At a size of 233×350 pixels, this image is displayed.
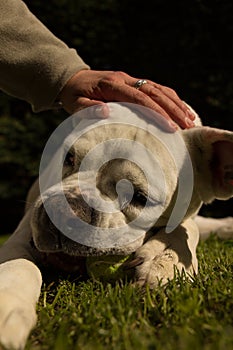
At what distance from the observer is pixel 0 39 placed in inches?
156

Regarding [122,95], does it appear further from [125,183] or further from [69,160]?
[125,183]

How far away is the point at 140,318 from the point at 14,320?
0.45m

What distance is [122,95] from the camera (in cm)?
337

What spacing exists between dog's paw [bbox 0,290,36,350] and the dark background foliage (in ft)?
22.5

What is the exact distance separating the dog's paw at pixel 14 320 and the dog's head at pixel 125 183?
0.71 metres

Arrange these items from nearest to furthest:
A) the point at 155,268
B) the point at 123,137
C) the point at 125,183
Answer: the point at 155,268, the point at 125,183, the point at 123,137

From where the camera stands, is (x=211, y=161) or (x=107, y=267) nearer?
(x=107, y=267)

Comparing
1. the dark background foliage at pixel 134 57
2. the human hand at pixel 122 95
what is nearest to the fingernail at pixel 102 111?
the human hand at pixel 122 95

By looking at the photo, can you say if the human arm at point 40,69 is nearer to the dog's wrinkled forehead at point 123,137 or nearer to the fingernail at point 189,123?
the fingernail at point 189,123

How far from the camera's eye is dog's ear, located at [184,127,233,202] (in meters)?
3.25

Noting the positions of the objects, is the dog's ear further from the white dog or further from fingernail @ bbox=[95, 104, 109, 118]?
fingernail @ bbox=[95, 104, 109, 118]

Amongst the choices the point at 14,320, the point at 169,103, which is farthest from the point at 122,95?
the point at 14,320

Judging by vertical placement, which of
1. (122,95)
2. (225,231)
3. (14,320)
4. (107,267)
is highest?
(14,320)

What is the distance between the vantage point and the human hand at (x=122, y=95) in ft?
10.8
